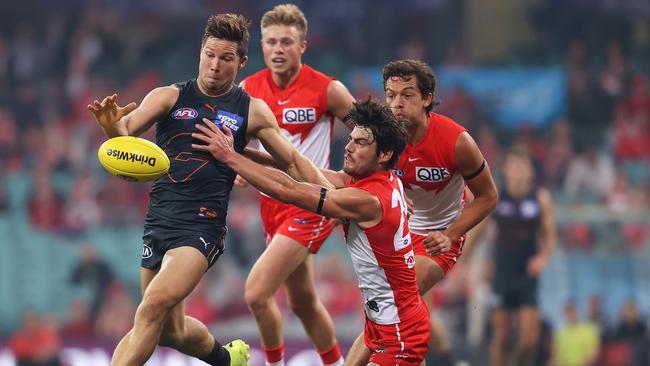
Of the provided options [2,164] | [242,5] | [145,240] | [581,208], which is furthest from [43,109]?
[145,240]

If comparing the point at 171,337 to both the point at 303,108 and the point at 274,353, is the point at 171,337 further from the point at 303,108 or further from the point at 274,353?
the point at 303,108

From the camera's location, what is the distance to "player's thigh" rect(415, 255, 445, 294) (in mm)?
7070

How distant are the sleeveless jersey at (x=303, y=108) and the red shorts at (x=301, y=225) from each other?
431 millimetres

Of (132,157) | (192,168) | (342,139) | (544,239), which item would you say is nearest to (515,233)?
(544,239)

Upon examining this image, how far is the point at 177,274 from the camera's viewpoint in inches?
241

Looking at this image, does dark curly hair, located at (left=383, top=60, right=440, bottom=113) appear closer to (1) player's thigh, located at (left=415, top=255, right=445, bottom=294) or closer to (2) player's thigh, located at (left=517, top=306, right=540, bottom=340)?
(1) player's thigh, located at (left=415, top=255, right=445, bottom=294)

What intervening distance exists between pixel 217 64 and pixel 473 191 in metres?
2.03

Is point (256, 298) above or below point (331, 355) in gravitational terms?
above

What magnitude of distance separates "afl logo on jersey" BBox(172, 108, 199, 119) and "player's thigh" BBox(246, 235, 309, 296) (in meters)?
1.63

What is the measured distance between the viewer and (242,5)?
Answer: 1791cm

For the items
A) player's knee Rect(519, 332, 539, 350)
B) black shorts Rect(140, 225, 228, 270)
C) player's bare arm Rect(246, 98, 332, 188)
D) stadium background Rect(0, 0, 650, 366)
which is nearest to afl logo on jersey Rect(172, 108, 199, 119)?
player's bare arm Rect(246, 98, 332, 188)

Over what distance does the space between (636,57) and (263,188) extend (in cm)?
1258

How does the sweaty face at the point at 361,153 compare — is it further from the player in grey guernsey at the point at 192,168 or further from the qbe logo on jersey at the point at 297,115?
the qbe logo on jersey at the point at 297,115

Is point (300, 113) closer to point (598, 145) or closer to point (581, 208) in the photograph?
point (581, 208)
